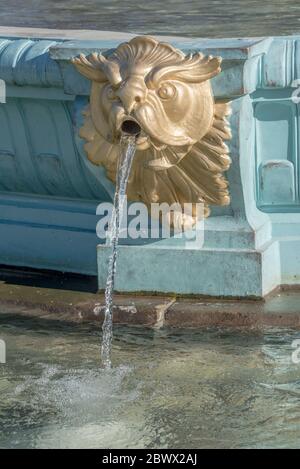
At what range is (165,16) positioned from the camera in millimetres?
6852

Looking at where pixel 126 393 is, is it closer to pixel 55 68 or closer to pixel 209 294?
pixel 209 294

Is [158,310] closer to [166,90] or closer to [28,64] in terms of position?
[166,90]

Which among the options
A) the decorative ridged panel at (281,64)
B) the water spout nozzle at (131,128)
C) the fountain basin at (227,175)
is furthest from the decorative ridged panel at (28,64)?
the decorative ridged panel at (281,64)

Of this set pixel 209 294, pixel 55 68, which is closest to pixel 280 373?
pixel 209 294

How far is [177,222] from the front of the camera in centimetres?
536

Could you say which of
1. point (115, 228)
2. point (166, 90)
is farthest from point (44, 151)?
point (166, 90)

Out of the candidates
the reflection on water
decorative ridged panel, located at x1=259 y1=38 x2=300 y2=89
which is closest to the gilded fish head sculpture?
decorative ridged panel, located at x1=259 y1=38 x2=300 y2=89

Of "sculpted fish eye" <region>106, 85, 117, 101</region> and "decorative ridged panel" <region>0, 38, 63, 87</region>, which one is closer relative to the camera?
"sculpted fish eye" <region>106, 85, 117, 101</region>

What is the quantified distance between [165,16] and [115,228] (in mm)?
1748

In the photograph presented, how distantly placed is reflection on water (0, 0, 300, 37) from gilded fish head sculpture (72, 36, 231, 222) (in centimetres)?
95

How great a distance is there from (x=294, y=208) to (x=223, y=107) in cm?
53

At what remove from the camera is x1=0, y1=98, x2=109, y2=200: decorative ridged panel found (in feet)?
18.4

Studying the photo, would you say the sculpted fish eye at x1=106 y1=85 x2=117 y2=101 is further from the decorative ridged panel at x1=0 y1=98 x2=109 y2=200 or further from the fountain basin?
the decorative ridged panel at x1=0 y1=98 x2=109 y2=200

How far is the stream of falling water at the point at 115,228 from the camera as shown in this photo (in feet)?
16.8
